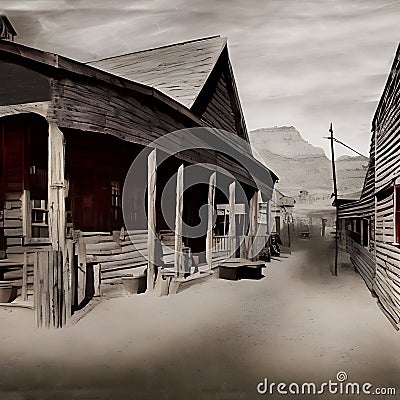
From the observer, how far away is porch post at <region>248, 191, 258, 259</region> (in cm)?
1504

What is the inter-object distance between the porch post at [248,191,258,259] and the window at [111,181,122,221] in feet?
18.9

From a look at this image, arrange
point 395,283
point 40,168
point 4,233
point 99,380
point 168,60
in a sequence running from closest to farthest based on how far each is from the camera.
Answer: point 99,380 → point 395,283 → point 4,233 → point 40,168 → point 168,60

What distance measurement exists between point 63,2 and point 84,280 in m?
4.36

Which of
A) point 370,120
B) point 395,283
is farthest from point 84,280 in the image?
point 370,120

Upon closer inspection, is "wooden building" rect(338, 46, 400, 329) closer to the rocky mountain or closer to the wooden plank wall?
the wooden plank wall

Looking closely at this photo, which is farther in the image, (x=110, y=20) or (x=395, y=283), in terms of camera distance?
(x=395, y=283)

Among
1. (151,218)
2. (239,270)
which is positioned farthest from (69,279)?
(239,270)

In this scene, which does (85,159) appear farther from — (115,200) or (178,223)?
(178,223)

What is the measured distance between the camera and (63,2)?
19.4 feet

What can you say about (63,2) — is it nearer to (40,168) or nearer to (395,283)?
(40,168)

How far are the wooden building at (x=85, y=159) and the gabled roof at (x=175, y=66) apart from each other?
45mm

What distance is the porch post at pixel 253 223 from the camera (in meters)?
15.0

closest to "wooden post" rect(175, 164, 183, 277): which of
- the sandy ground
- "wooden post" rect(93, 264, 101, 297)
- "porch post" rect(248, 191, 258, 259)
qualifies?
the sandy ground

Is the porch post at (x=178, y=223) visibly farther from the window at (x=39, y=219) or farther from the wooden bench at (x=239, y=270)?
the window at (x=39, y=219)
